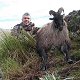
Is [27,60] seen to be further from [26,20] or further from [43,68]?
[26,20]

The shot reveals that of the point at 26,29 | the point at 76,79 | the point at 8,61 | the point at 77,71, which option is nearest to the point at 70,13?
the point at 26,29

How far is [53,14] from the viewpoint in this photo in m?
10.9

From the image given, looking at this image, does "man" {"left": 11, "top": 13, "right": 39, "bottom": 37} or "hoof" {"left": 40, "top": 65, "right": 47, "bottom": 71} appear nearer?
"hoof" {"left": 40, "top": 65, "right": 47, "bottom": 71}

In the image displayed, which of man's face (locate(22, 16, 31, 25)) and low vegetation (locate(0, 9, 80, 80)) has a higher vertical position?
man's face (locate(22, 16, 31, 25))

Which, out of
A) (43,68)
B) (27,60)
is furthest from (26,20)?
(43,68)

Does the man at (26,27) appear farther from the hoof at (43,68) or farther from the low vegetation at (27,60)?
the hoof at (43,68)

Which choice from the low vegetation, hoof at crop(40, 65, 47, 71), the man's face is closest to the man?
the man's face

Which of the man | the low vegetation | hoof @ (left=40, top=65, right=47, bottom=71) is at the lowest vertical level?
hoof @ (left=40, top=65, right=47, bottom=71)

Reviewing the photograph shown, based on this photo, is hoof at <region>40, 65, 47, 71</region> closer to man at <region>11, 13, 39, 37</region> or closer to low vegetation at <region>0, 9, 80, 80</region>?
low vegetation at <region>0, 9, 80, 80</region>

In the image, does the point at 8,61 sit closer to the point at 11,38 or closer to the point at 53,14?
the point at 11,38

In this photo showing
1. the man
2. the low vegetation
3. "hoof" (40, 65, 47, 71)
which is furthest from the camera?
the man

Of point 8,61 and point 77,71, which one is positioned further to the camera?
point 8,61

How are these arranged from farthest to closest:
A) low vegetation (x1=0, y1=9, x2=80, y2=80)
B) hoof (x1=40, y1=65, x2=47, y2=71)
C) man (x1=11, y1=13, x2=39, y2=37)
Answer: man (x1=11, y1=13, x2=39, y2=37)
hoof (x1=40, y1=65, x2=47, y2=71)
low vegetation (x1=0, y1=9, x2=80, y2=80)

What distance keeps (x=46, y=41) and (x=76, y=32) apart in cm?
189
